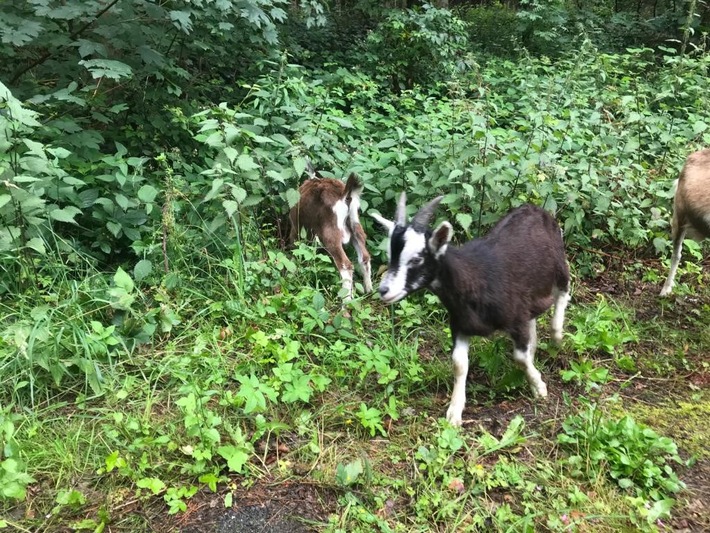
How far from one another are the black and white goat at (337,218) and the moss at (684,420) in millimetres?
2351

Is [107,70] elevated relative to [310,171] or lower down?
elevated

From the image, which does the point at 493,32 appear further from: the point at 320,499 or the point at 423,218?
the point at 320,499

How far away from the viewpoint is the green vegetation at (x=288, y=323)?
9.03 ft

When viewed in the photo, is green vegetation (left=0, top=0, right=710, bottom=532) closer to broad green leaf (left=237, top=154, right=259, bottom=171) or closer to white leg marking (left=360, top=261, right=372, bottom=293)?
broad green leaf (left=237, top=154, right=259, bottom=171)

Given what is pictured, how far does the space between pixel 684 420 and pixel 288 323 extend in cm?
268

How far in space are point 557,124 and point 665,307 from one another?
186cm

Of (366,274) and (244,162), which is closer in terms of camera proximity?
(244,162)

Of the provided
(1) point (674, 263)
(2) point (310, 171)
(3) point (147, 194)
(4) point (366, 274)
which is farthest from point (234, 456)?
(1) point (674, 263)

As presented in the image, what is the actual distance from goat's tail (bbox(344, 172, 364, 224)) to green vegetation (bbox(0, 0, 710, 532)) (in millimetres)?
125

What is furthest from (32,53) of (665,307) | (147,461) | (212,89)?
(665,307)

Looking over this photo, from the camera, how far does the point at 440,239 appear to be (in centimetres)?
304

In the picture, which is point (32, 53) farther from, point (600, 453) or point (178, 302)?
point (600, 453)

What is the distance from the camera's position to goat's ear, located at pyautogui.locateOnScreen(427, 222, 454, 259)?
9.81ft

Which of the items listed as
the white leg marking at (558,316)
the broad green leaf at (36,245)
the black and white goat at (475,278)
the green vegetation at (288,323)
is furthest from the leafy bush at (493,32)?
the broad green leaf at (36,245)
